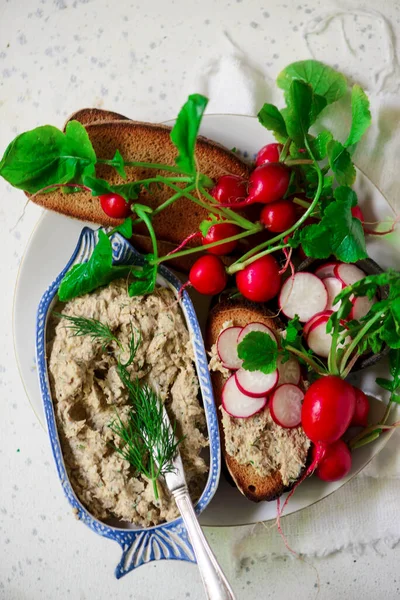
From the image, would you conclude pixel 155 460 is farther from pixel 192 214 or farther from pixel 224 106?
pixel 224 106

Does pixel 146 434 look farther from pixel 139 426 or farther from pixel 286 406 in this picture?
pixel 286 406

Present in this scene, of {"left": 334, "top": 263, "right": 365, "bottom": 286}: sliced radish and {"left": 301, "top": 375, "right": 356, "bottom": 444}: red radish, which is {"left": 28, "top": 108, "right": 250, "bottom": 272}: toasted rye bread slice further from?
{"left": 301, "top": 375, "right": 356, "bottom": 444}: red radish

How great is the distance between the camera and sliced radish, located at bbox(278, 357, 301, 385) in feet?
5.17

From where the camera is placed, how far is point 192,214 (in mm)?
1726

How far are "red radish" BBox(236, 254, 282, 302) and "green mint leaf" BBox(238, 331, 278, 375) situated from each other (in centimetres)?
14

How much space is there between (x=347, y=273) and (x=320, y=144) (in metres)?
0.36

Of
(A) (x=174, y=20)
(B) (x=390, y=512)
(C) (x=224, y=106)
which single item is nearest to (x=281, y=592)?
(B) (x=390, y=512)

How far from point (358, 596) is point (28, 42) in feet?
6.99

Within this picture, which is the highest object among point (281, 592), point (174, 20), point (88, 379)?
point (174, 20)

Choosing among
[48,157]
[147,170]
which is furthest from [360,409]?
[48,157]

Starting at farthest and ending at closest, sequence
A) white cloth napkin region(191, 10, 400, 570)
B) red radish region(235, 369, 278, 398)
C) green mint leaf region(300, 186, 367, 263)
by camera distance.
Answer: white cloth napkin region(191, 10, 400, 570) → red radish region(235, 369, 278, 398) → green mint leaf region(300, 186, 367, 263)

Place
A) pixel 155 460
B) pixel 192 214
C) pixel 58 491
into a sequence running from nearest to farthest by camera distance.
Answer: pixel 155 460
pixel 192 214
pixel 58 491

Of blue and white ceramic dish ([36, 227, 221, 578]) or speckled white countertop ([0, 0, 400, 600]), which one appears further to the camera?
speckled white countertop ([0, 0, 400, 600])

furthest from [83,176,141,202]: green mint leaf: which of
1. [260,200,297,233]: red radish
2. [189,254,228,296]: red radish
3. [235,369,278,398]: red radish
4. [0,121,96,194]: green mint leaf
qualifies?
[235,369,278,398]: red radish
